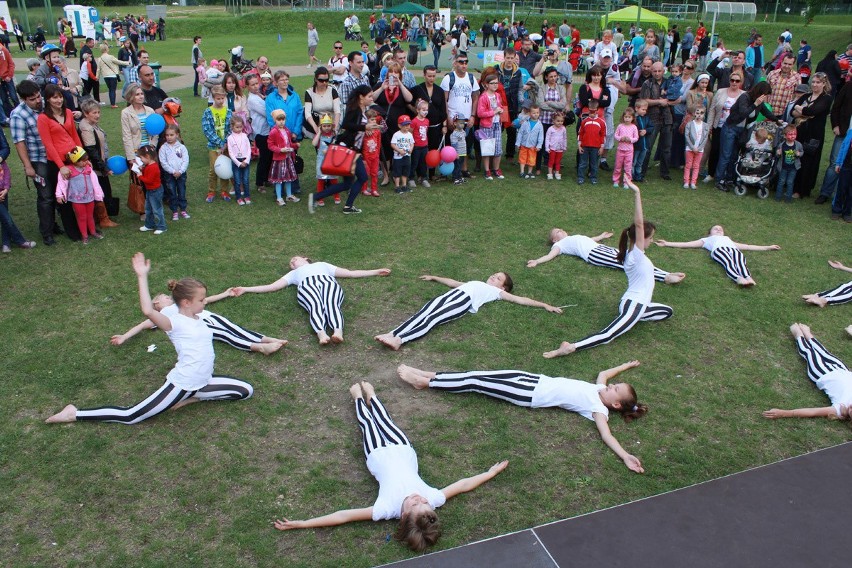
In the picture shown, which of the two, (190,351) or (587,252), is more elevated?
(190,351)

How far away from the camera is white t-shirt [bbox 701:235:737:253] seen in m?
8.77

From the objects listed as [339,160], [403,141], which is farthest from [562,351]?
[403,141]

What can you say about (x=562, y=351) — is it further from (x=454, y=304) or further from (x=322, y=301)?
(x=322, y=301)

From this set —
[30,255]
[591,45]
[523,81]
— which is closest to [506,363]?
[30,255]

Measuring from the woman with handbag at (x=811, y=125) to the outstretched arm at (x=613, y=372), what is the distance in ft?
22.7

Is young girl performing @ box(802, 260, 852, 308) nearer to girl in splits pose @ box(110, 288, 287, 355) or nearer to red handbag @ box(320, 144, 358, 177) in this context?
girl in splits pose @ box(110, 288, 287, 355)

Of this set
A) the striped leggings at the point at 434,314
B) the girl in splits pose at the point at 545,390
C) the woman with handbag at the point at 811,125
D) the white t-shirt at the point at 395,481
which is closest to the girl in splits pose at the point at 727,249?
the woman with handbag at the point at 811,125

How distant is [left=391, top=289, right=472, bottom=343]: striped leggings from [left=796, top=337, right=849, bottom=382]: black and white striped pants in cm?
326

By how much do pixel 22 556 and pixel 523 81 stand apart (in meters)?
10.6

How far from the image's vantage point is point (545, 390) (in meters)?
5.57

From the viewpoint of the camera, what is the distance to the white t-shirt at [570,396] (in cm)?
548

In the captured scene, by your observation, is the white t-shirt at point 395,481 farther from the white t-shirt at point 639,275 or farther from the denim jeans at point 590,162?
the denim jeans at point 590,162

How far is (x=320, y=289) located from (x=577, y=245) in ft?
11.4

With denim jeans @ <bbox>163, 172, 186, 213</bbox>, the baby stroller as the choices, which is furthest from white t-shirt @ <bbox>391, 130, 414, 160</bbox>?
the baby stroller
